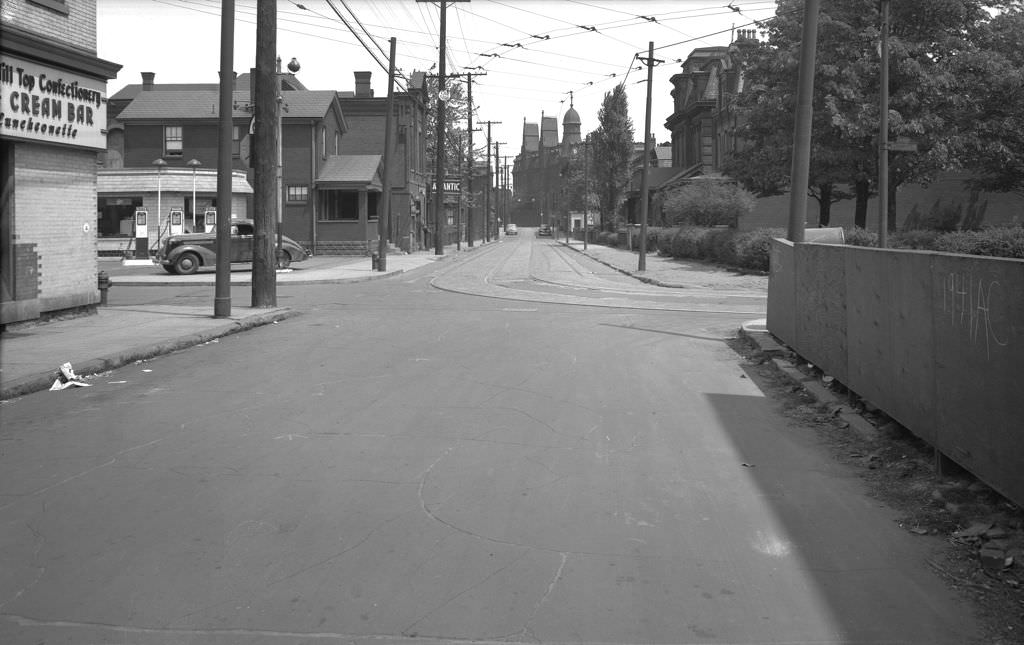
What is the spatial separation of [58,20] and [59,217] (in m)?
3.18

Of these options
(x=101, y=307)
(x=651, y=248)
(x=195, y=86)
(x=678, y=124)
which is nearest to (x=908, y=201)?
(x=651, y=248)

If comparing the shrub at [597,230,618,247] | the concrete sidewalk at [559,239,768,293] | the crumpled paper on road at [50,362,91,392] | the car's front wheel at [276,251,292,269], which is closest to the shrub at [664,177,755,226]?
the concrete sidewalk at [559,239,768,293]

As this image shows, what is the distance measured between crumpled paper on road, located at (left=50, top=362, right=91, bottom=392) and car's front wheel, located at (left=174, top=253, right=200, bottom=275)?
75.1ft

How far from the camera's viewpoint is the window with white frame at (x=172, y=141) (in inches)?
1937

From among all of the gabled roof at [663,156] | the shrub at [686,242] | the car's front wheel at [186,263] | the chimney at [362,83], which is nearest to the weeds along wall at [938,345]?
the car's front wheel at [186,263]

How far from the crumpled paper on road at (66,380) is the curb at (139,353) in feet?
0.21

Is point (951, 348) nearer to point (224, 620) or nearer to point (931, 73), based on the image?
point (224, 620)

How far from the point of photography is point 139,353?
13039 millimetres

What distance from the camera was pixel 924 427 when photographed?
7.21 m

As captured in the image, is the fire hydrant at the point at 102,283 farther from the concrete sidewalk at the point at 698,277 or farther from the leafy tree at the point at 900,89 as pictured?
the leafy tree at the point at 900,89

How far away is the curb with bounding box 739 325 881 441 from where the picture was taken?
8.53 meters

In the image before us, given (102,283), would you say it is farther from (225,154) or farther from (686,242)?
(686,242)

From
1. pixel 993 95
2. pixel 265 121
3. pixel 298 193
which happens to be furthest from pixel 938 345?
pixel 298 193

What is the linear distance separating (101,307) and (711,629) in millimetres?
17748
